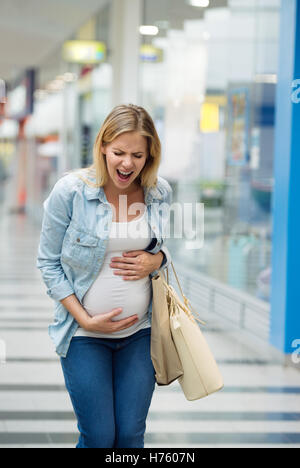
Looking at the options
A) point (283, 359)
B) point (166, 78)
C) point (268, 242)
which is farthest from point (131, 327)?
point (166, 78)

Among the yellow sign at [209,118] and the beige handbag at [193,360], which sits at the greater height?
the yellow sign at [209,118]

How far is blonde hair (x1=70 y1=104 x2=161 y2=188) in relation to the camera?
2.54m

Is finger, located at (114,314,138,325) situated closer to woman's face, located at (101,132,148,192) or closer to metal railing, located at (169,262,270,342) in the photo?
woman's face, located at (101,132,148,192)

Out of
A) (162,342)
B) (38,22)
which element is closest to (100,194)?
(162,342)

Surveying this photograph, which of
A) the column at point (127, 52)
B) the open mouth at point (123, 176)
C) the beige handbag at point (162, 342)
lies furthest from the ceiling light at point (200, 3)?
the beige handbag at point (162, 342)

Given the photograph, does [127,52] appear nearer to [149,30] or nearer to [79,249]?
[149,30]

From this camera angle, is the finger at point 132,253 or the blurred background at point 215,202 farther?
the blurred background at point 215,202

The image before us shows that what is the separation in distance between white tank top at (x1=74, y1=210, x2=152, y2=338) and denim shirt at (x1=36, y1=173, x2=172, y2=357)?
1.1 inches

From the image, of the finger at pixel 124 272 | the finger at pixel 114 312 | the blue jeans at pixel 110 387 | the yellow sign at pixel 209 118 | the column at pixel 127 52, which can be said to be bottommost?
the blue jeans at pixel 110 387

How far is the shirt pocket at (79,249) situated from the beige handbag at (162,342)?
258mm

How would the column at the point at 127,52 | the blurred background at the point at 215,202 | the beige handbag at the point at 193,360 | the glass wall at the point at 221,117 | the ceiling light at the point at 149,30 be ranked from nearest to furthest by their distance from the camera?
the beige handbag at the point at 193,360, the blurred background at the point at 215,202, the glass wall at the point at 221,117, the ceiling light at the point at 149,30, the column at the point at 127,52

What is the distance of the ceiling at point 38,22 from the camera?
1225cm

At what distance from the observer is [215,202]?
836cm

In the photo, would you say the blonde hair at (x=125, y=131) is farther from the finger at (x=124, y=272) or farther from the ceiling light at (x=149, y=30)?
the ceiling light at (x=149, y=30)
